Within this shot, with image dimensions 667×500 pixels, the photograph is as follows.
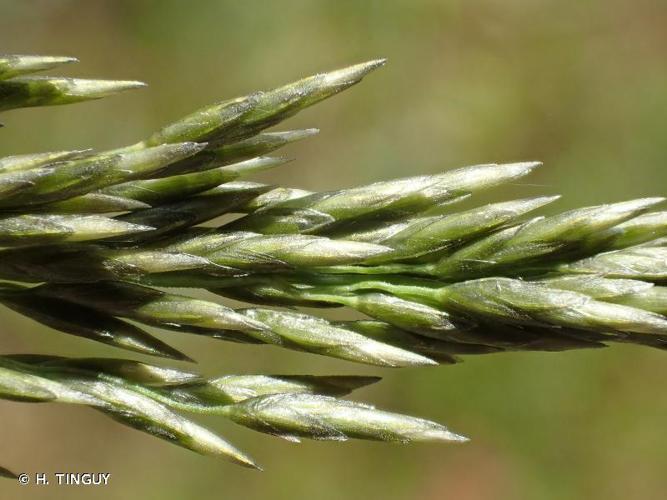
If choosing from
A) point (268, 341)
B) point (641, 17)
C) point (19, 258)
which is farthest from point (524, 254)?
point (641, 17)

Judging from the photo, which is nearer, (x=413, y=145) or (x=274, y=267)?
(x=274, y=267)

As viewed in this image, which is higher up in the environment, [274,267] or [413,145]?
[413,145]

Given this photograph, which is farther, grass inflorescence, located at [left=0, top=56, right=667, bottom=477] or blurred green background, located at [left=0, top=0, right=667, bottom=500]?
blurred green background, located at [left=0, top=0, right=667, bottom=500]

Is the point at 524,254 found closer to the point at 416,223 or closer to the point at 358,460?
the point at 416,223

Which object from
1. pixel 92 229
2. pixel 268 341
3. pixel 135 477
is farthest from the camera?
pixel 135 477

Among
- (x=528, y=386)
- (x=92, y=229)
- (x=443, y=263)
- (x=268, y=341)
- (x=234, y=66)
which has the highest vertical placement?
(x=234, y=66)

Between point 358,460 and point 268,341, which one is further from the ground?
point 268,341

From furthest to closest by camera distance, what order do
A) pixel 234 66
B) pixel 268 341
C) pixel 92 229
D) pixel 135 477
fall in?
pixel 234 66 → pixel 135 477 → pixel 268 341 → pixel 92 229

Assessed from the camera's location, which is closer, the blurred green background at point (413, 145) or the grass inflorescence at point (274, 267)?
the grass inflorescence at point (274, 267)
